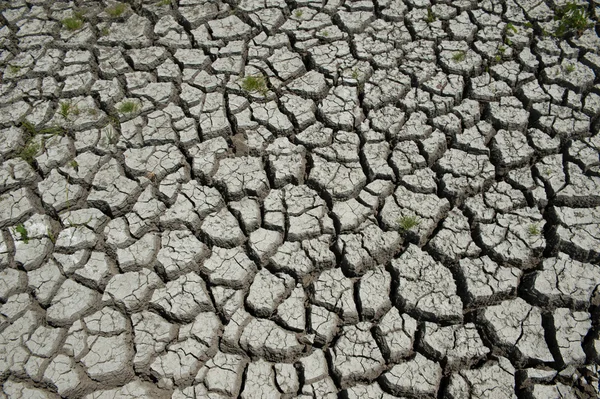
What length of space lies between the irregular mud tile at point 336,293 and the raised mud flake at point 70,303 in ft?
3.39

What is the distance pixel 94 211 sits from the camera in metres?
3.23

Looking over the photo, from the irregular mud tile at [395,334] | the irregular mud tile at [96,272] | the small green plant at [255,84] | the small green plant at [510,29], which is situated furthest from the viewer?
the small green plant at [510,29]

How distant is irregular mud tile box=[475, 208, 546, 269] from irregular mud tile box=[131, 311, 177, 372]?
5.14 ft

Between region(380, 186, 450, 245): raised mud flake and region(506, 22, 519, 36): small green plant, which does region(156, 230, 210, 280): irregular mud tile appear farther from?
region(506, 22, 519, 36): small green plant

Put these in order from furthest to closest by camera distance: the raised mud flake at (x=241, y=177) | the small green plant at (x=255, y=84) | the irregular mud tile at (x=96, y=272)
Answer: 1. the small green plant at (x=255, y=84)
2. the raised mud flake at (x=241, y=177)
3. the irregular mud tile at (x=96, y=272)

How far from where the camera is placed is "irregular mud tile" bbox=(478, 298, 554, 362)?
274cm

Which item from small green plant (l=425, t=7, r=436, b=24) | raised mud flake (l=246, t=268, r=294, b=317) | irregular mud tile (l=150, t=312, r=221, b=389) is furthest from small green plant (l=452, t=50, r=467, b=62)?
irregular mud tile (l=150, t=312, r=221, b=389)

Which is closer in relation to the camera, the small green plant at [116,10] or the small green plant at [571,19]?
the small green plant at [571,19]

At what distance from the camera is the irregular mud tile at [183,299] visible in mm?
2865

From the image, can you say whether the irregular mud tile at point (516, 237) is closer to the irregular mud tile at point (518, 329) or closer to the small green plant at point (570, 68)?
the irregular mud tile at point (518, 329)

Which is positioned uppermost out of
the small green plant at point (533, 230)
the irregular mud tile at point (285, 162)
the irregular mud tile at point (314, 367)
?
the irregular mud tile at point (285, 162)

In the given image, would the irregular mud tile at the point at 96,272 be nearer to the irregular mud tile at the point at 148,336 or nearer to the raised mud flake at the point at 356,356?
the irregular mud tile at the point at 148,336

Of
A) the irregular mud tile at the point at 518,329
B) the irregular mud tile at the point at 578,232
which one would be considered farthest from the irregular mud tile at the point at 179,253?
the irregular mud tile at the point at 578,232

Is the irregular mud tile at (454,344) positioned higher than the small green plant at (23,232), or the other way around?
the small green plant at (23,232)
